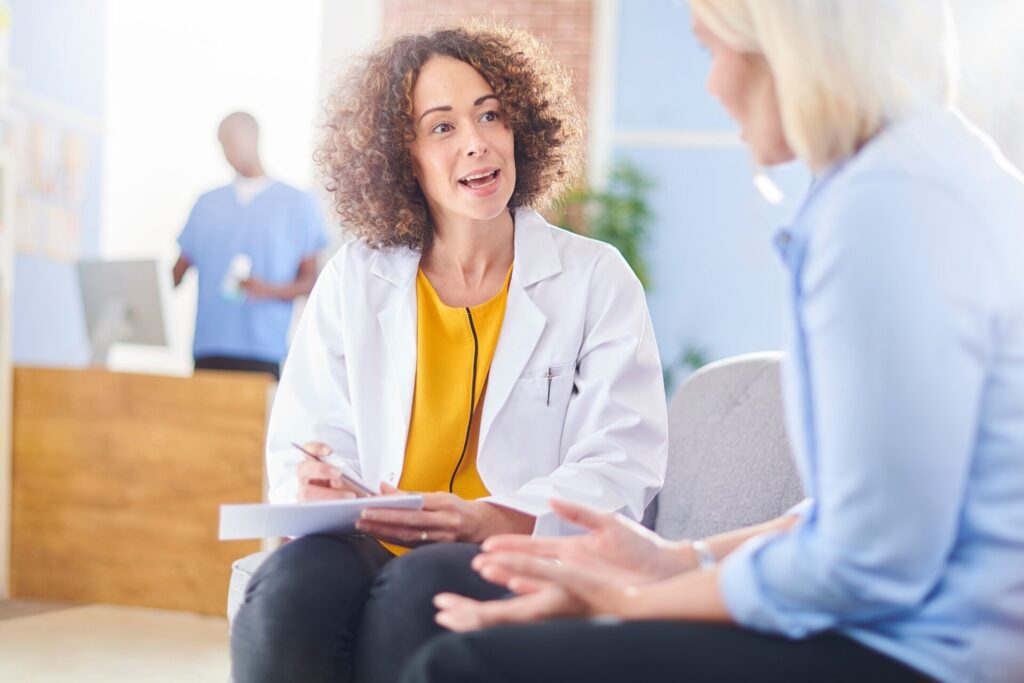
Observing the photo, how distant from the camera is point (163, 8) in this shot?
21.0ft

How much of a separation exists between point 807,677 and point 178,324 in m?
6.09

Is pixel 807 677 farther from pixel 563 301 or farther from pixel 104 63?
pixel 104 63

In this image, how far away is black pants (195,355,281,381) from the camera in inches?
169

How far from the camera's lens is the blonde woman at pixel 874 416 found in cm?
91

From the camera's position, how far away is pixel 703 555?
1.26 meters

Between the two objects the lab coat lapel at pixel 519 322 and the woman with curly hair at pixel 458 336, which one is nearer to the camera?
the woman with curly hair at pixel 458 336

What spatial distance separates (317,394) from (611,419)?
0.52 m

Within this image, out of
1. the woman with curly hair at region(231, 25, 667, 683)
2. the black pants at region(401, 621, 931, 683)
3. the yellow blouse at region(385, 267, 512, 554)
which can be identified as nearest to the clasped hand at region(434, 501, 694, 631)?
the black pants at region(401, 621, 931, 683)

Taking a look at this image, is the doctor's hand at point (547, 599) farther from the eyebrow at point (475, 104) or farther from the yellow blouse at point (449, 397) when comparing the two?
the eyebrow at point (475, 104)

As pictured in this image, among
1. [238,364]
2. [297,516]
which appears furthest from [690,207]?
[297,516]

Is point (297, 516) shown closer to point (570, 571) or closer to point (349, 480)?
point (349, 480)

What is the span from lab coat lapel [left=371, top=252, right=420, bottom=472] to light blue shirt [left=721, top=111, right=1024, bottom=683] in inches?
40.1

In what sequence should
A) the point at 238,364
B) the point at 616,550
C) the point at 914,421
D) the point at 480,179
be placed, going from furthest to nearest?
the point at 238,364
the point at 480,179
the point at 616,550
the point at 914,421

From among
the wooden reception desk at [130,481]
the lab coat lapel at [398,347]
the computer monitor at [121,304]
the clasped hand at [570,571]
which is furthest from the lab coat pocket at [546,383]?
the computer monitor at [121,304]
